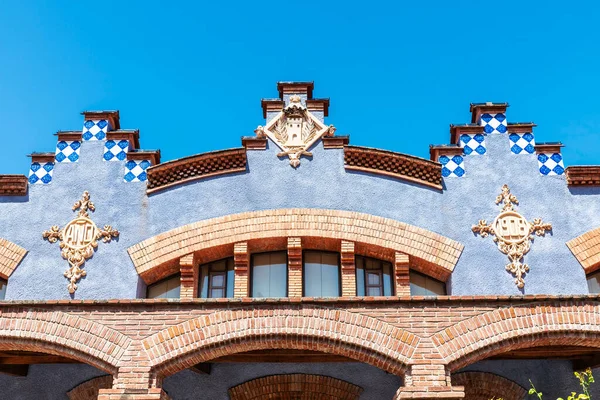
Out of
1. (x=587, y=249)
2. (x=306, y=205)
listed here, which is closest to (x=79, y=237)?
(x=306, y=205)

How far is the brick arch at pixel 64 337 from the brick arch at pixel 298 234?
10.6ft

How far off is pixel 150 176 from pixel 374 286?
4.53 meters

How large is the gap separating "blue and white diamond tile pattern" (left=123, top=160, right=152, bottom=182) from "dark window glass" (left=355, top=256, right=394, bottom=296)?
13.9 ft

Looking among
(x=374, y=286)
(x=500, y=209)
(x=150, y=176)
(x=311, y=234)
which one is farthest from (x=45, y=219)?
(x=500, y=209)

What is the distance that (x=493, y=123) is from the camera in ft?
46.8

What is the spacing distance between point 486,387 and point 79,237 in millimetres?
7398

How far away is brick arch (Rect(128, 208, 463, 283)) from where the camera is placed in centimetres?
1277

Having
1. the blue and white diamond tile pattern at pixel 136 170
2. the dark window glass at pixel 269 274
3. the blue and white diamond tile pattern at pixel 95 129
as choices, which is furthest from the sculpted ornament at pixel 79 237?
the dark window glass at pixel 269 274

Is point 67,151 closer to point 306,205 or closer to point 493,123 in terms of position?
point 306,205

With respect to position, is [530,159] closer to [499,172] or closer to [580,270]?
[499,172]

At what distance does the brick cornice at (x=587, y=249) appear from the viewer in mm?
12695

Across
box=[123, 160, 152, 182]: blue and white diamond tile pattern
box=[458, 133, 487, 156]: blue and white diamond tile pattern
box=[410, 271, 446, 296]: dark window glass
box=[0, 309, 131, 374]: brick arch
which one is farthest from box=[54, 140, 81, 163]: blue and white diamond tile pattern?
box=[458, 133, 487, 156]: blue and white diamond tile pattern

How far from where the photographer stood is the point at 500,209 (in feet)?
43.5

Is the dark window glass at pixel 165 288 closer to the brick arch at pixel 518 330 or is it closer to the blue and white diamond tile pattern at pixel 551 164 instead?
the brick arch at pixel 518 330
